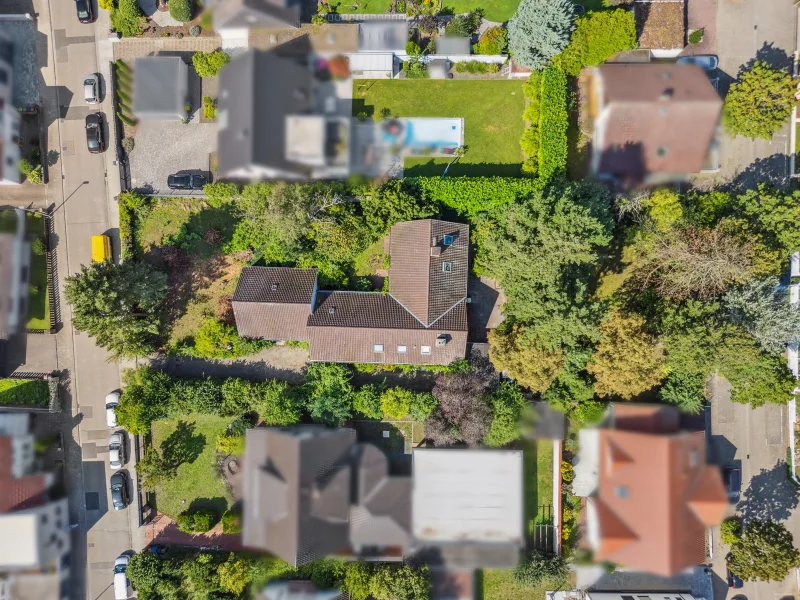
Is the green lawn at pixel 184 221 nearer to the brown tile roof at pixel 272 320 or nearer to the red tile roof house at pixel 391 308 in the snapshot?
the red tile roof house at pixel 391 308

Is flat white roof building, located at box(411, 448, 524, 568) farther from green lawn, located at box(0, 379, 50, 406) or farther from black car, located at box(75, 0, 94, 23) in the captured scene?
black car, located at box(75, 0, 94, 23)

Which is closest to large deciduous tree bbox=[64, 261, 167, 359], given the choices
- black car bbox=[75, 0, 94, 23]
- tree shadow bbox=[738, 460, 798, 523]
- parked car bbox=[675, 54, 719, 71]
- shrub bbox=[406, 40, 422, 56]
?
black car bbox=[75, 0, 94, 23]

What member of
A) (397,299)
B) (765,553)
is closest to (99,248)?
(397,299)

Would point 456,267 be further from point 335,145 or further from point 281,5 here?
point 281,5

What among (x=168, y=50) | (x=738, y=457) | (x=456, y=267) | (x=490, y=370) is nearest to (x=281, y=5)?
(x=168, y=50)

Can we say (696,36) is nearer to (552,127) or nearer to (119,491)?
(552,127)

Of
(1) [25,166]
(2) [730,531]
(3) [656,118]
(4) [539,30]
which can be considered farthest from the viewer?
(2) [730,531]
